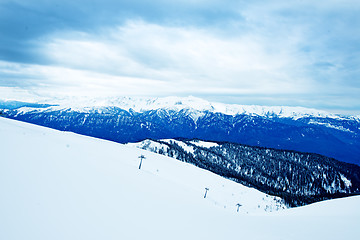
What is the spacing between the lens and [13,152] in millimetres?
10023

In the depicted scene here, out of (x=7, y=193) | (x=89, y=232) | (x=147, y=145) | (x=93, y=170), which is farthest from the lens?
(x=147, y=145)

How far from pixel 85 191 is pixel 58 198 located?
4.04ft

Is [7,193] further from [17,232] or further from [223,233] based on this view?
[223,233]

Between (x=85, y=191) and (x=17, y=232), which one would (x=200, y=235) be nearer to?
(x=85, y=191)

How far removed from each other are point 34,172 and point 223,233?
8494 mm

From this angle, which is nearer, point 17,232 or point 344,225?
point 17,232

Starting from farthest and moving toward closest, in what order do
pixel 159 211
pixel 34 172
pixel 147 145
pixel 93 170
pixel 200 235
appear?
pixel 147 145
pixel 93 170
pixel 159 211
pixel 34 172
pixel 200 235

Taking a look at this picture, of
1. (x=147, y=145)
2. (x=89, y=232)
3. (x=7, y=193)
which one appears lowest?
(x=147, y=145)

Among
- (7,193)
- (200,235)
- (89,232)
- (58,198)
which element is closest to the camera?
(89,232)

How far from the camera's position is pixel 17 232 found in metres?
4.45

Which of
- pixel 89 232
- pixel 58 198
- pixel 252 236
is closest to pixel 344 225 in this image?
pixel 252 236

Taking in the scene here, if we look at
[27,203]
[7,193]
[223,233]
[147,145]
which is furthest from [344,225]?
[147,145]

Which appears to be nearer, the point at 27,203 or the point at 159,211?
the point at 27,203

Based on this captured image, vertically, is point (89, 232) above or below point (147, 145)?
above
